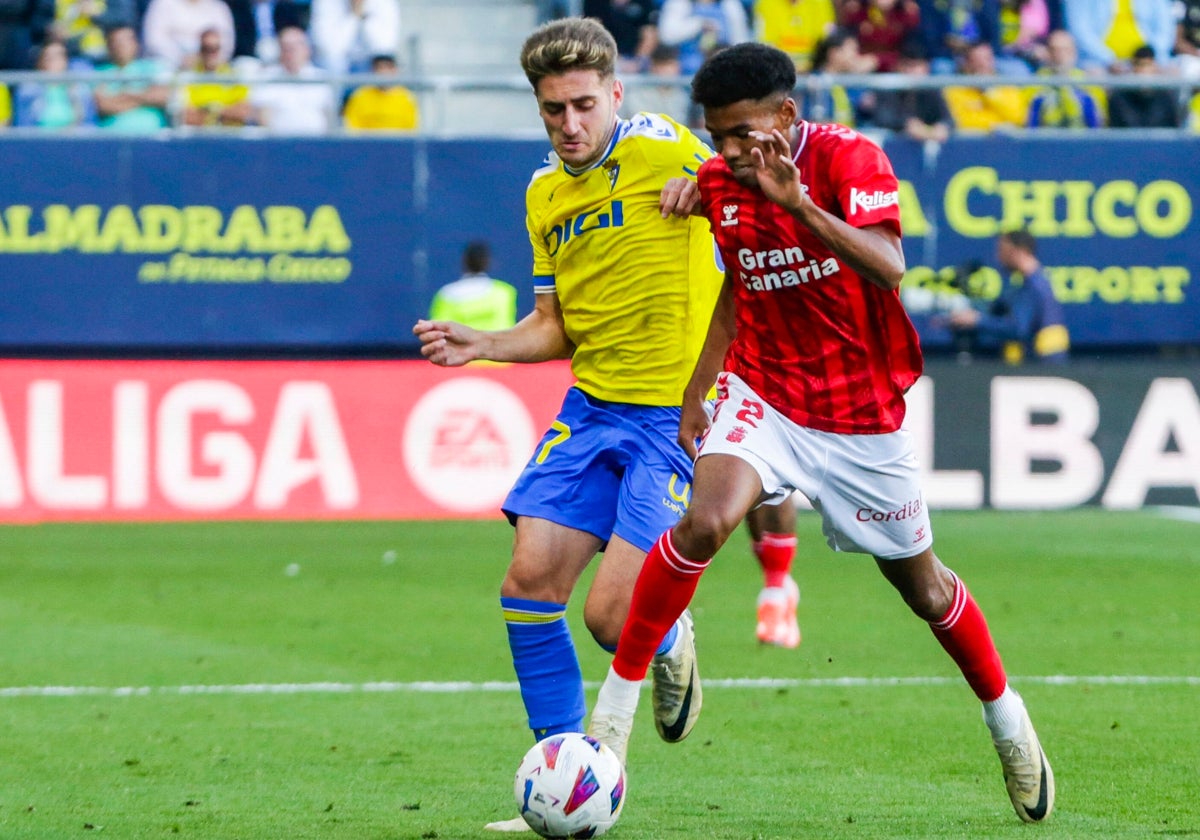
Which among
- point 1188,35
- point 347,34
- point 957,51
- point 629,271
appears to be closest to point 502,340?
point 629,271

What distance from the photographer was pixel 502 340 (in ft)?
18.5

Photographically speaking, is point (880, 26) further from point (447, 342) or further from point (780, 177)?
point (780, 177)

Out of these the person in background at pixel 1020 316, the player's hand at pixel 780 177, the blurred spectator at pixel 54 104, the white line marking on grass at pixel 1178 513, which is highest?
the player's hand at pixel 780 177

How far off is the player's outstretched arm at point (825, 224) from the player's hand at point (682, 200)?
0.53 meters

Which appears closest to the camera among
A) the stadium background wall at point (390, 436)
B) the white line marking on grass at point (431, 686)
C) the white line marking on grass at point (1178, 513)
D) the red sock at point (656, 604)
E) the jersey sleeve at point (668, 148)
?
the red sock at point (656, 604)

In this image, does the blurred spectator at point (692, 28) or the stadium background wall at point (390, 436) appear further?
the blurred spectator at point (692, 28)

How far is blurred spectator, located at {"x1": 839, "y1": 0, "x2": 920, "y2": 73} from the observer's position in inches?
677

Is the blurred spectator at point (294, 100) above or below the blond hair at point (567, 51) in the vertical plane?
below

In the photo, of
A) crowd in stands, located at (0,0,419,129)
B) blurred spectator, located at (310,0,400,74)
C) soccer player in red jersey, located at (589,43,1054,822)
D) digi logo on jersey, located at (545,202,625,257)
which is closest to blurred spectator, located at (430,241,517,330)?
crowd in stands, located at (0,0,419,129)

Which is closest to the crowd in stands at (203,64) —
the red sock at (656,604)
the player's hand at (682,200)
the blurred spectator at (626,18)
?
the blurred spectator at (626,18)

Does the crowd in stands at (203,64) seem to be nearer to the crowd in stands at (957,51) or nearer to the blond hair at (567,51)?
the crowd in stands at (957,51)

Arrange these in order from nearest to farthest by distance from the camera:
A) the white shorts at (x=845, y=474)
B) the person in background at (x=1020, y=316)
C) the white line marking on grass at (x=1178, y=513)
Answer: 1. the white shorts at (x=845, y=474)
2. the white line marking on grass at (x=1178, y=513)
3. the person in background at (x=1020, y=316)

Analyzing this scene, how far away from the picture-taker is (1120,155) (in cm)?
1684

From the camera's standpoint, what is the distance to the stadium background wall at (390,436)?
13672mm
